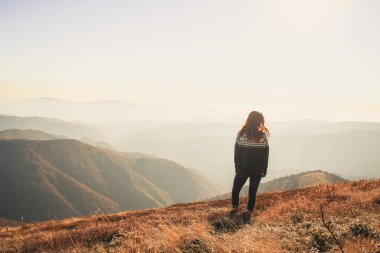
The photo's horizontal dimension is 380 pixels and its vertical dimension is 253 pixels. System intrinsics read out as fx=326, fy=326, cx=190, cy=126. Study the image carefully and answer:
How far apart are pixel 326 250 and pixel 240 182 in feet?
12.1

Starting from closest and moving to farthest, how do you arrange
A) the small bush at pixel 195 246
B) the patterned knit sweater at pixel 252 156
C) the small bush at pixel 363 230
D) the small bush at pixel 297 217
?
the small bush at pixel 195 246, the small bush at pixel 363 230, the small bush at pixel 297 217, the patterned knit sweater at pixel 252 156

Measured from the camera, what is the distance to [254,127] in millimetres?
8281

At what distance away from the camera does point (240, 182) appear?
8367 mm

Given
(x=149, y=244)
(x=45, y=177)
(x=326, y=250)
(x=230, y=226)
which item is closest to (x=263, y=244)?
(x=326, y=250)

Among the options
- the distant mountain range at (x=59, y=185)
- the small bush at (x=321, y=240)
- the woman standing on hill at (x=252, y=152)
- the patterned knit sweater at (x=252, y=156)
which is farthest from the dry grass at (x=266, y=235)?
the distant mountain range at (x=59, y=185)

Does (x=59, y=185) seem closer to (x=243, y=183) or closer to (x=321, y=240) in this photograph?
(x=243, y=183)

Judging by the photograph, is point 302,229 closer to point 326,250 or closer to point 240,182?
point 326,250

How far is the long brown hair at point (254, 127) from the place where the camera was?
827cm

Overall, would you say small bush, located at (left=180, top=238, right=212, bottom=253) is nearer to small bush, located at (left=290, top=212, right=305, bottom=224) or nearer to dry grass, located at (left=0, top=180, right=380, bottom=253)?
dry grass, located at (left=0, top=180, right=380, bottom=253)

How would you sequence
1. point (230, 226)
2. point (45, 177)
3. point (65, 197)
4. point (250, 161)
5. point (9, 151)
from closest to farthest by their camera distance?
point (230, 226), point (250, 161), point (65, 197), point (45, 177), point (9, 151)

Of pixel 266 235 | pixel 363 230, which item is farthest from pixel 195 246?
pixel 363 230

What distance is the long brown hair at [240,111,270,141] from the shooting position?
325 inches

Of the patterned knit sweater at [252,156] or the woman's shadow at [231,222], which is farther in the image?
the patterned knit sweater at [252,156]

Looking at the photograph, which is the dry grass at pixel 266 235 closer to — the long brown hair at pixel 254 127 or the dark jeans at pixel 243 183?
the dark jeans at pixel 243 183
